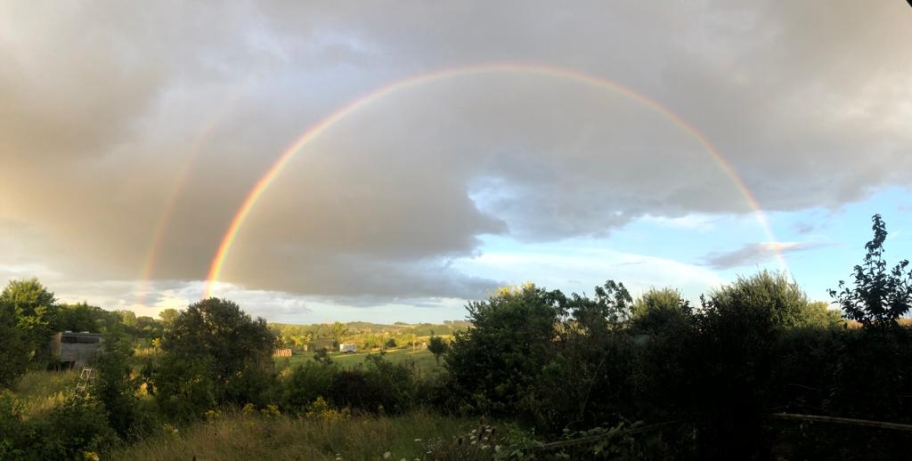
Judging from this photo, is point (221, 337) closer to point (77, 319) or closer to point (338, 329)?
point (77, 319)

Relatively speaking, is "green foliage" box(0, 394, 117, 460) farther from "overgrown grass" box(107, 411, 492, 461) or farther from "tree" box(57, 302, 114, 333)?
"tree" box(57, 302, 114, 333)

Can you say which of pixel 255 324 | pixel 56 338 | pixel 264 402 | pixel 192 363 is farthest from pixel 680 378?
pixel 56 338

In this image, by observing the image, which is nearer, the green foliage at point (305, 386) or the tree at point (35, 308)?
the green foliage at point (305, 386)

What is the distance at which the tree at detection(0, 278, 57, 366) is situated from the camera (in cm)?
3913

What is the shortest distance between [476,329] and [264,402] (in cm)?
677

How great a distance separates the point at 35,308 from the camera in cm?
4147

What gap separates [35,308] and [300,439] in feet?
143

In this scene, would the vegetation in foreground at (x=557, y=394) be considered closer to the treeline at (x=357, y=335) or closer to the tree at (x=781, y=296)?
the tree at (x=781, y=296)

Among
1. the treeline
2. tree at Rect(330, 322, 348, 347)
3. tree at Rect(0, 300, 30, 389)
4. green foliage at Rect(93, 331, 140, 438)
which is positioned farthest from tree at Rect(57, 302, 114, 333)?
tree at Rect(330, 322, 348, 347)

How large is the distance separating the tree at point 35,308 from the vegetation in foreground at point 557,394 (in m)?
25.0

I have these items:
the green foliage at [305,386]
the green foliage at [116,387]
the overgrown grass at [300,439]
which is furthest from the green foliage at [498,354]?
the green foliage at [116,387]

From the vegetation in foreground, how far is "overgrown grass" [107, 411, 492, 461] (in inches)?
2.3

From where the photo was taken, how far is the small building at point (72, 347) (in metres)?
39.7

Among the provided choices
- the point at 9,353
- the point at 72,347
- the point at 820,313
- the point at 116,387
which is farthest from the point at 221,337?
the point at 820,313
